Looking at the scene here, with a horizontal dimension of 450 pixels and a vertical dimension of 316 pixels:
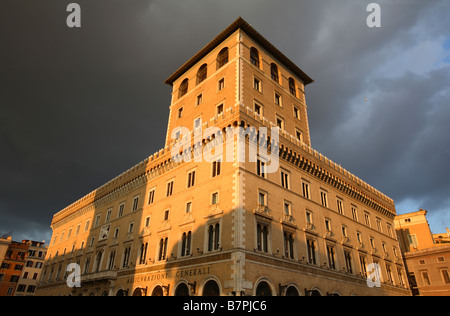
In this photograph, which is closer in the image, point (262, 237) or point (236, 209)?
point (236, 209)

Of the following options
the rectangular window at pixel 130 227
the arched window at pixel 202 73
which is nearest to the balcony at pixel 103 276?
the rectangular window at pixel 130 227

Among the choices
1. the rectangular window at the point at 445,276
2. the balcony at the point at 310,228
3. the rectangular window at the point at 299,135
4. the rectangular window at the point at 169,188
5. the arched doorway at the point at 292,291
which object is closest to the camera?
the arched doorway at the point at 292,291

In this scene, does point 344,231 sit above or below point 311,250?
above

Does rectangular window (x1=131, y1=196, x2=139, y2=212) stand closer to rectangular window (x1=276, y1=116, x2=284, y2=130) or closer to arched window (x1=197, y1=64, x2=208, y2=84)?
arched window (x1=197, y1=64, x2=208, y2=84)

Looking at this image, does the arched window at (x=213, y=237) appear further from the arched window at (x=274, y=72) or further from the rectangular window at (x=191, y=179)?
the arched window at (x=274, y=72)

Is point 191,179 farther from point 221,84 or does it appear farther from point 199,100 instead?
point 221,84

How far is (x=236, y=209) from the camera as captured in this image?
22.6 meters

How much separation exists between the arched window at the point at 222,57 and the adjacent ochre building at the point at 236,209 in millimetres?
136

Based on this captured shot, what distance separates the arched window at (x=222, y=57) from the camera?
116 ft

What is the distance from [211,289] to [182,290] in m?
3.39

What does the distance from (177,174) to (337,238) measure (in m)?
18.0

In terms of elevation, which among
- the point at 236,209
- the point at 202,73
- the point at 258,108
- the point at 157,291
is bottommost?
the point at 157,291

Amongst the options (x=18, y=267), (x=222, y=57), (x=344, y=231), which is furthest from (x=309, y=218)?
(x=18, y=267)

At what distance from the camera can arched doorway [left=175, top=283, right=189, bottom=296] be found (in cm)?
2341
